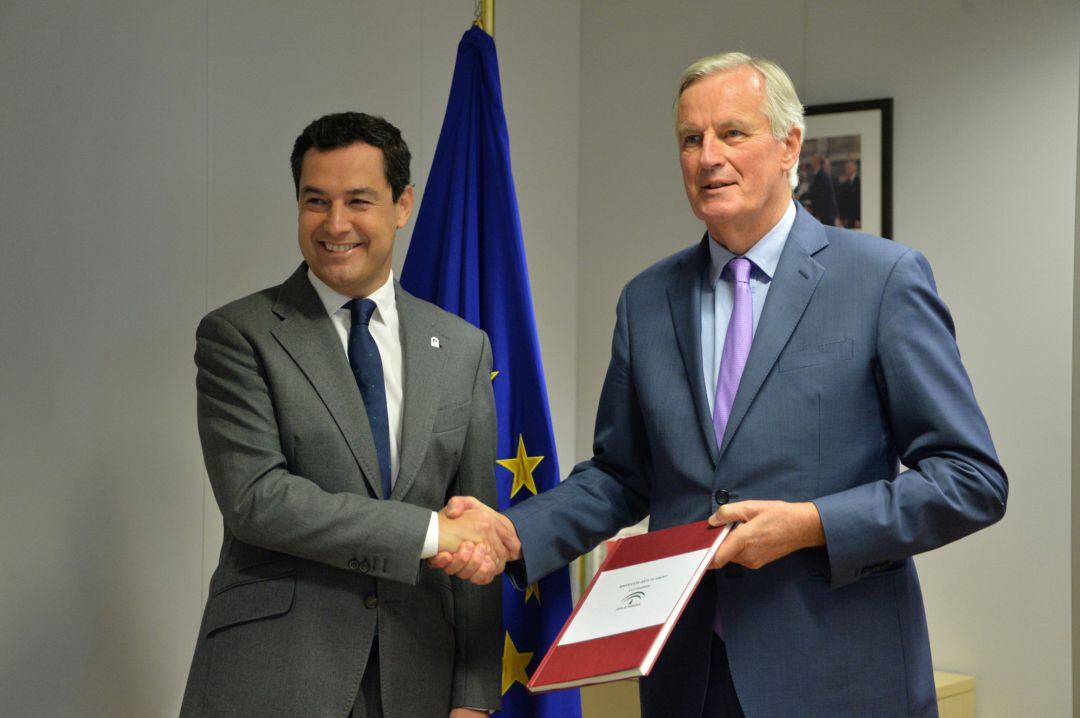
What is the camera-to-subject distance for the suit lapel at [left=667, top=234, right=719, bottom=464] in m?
2.09

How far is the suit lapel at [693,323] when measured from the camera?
2.09m

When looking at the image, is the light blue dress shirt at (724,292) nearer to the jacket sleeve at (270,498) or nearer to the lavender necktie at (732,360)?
Answer: the lavender necktie at (732,360)

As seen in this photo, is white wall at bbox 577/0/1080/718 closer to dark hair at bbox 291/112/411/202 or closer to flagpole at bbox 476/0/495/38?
flagpole at bbox 476/0/495/38

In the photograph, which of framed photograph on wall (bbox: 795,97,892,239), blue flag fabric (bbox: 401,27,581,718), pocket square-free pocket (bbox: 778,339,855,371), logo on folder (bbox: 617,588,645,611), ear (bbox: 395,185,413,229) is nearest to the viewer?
logo on folder (bbox: 617,588,645,611)

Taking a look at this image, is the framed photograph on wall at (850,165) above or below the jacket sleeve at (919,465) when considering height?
above

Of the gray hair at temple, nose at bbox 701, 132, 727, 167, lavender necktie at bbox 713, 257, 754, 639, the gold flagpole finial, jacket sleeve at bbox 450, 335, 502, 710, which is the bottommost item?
jacket sleeve at bbox 450, 335, 502, 710

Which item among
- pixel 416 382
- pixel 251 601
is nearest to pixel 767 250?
pixel 416 382

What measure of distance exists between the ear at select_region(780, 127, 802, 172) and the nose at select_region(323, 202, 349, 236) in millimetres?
828

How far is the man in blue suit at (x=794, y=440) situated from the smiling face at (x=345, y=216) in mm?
574

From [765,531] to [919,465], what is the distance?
0.29 metres

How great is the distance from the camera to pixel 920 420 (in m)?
1.98

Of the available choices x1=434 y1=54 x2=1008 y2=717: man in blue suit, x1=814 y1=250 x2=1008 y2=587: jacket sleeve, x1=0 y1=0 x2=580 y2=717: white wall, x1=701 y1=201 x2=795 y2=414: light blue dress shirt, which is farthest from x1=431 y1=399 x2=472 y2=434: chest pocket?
x1=0 y1=0 x2=580 y2=717: white wall

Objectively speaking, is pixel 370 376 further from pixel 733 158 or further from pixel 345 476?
pixel 733 158

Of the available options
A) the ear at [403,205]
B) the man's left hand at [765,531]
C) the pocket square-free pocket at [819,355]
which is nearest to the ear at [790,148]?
the pocket square-free pocket at [819,355]
